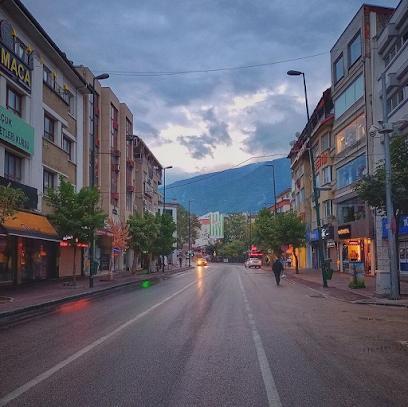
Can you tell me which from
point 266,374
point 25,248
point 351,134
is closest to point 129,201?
point 351,134

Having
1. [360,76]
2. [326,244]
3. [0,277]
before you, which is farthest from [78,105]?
[326,244]

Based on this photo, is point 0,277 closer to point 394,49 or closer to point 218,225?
point 394,49

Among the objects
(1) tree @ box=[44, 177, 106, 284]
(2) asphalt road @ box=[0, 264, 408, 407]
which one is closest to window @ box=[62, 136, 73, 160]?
(1) tree @ box=[44, 177, 106, 284]

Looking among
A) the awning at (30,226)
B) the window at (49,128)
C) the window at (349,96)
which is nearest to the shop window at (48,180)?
the window at (49,128)

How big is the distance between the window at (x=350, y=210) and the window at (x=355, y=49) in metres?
10.9

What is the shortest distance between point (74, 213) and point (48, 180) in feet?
A: 19.8

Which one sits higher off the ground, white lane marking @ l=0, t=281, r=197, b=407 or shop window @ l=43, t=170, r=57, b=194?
shop window @ l=43, t=170, r=57, b=194

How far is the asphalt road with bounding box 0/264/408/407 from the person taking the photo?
6449 mm

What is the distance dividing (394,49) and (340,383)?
29812mm

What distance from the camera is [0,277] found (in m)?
26.4

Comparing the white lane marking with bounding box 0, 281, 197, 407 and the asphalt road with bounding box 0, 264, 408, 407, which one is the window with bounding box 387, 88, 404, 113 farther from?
the white lane marking with bounding box 0, 281, 197, 407

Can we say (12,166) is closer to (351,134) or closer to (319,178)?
(351,134)

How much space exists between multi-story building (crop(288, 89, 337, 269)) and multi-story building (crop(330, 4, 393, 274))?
215cm

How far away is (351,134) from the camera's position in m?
42.3
